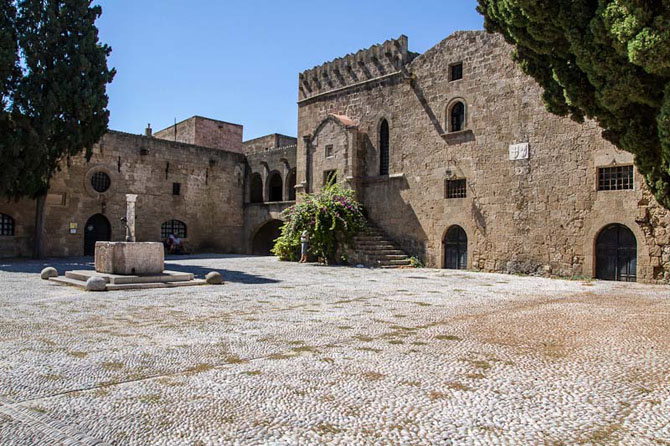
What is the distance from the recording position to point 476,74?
15.9 meters

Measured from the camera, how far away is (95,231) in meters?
21.0

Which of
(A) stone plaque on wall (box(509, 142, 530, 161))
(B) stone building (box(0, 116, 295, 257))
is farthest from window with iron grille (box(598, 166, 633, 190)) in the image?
(B) stone building (box(0, 116, 295, 257))

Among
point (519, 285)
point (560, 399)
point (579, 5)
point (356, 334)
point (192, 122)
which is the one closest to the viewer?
point (560, 399)

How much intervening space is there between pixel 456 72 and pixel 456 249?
5901 millimetres

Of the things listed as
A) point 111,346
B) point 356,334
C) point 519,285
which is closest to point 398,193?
point 519,285

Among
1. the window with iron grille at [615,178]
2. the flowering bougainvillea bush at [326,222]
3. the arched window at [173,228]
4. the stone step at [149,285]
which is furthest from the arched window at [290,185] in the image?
the window with iron grille at [615,178]

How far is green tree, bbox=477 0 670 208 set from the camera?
19.4 ft

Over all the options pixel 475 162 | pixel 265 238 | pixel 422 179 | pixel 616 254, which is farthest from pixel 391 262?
pixel 265 238

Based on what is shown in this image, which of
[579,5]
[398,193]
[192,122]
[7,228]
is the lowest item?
[7,228]

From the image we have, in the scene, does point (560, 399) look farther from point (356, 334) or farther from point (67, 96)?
point (67, 96)

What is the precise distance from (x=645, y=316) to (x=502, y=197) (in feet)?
27.3

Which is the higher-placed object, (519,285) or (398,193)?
(398,193)

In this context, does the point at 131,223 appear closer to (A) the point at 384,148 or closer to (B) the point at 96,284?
(B) the point at 96,284

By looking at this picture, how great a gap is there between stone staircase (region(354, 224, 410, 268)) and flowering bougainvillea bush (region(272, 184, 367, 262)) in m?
0.41
